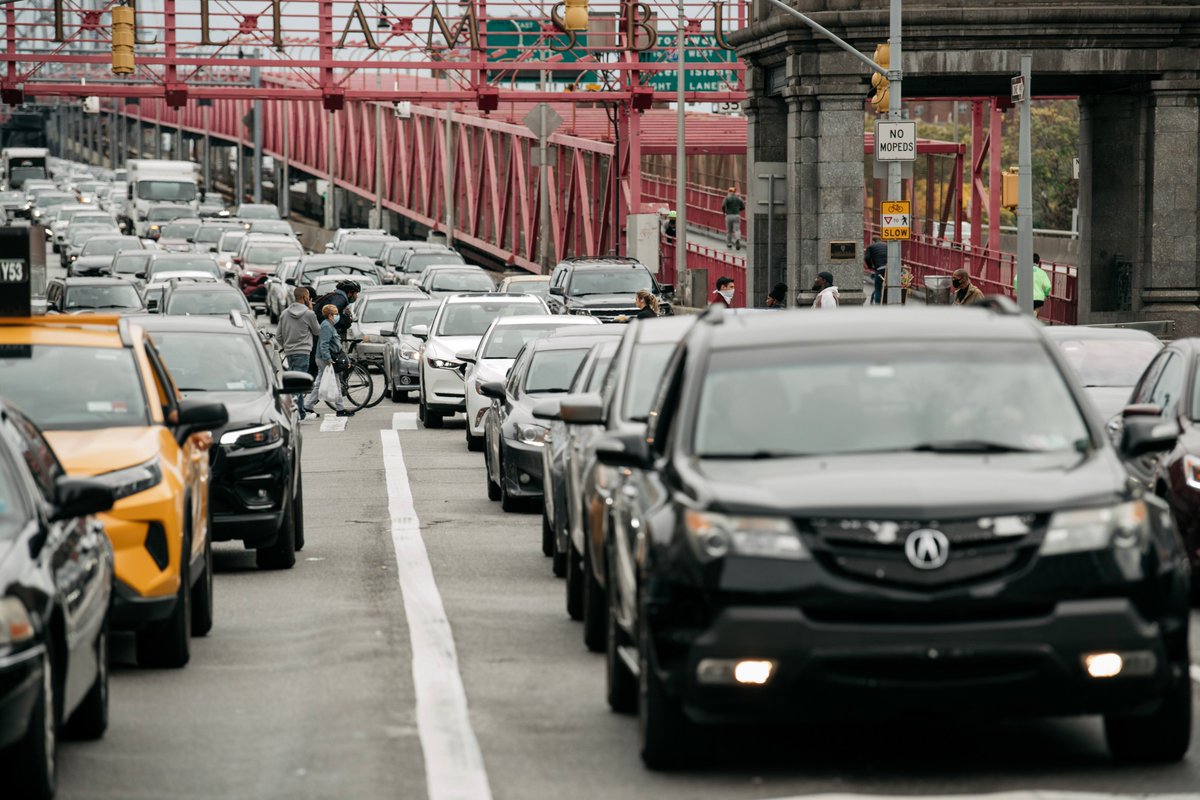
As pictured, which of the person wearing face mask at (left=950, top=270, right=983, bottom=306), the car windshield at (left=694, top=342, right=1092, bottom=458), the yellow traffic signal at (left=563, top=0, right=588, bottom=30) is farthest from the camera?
the yellow traffic signal at (left=563, top=0, right=588, bottom=30)

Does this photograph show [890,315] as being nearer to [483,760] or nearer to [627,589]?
[627,589]

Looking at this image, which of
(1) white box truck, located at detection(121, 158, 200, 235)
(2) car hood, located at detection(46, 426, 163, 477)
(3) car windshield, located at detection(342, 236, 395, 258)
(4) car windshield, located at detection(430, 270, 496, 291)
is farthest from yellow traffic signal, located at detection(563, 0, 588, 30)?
(1) white box truck, located at detection(121, 158, 200, 235)

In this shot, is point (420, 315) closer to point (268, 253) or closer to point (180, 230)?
point (268, 253)

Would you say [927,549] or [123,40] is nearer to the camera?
[927,549]

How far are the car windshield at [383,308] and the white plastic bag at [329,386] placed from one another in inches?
341

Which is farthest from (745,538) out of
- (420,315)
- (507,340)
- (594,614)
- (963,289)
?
(420,315)

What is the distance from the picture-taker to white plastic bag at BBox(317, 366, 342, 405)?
31.1 metres

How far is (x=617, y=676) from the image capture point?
364 inches

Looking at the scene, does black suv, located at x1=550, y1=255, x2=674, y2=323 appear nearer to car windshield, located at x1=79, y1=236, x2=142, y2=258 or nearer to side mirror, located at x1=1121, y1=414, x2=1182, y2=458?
car windshield, located at x1=79, y1=236, x2=142, y2=258

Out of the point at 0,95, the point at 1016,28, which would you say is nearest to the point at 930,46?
the point at 1016,28

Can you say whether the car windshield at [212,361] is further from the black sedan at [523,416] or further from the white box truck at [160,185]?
the white box truck at [160,185]

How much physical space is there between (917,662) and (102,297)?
3273cm

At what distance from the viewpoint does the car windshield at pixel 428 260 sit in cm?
5559

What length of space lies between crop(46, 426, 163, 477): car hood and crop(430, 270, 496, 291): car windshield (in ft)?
114
